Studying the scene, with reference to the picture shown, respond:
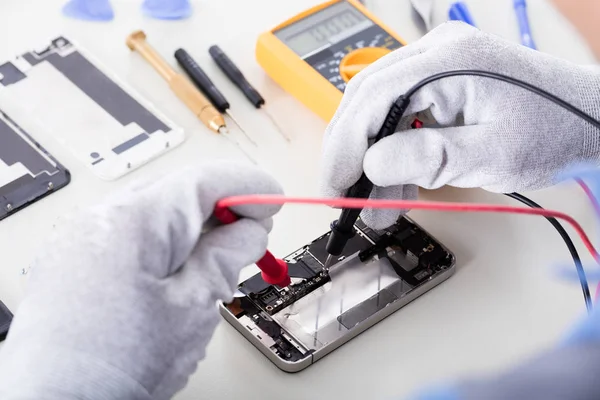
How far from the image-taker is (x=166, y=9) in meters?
1.01

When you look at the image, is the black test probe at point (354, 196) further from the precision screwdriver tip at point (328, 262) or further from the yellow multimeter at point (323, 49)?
the yellow multimeter at point (323, 49)

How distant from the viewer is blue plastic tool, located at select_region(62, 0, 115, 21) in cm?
100

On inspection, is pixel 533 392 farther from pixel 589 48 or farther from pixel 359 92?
pixel 589 48

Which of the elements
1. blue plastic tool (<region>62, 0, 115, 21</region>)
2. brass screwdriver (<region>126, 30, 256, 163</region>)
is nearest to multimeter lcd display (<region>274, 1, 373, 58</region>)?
brass screwdriver (<region>126, 30, 256, 163</region>)

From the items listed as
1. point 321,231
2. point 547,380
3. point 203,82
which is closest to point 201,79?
point 203,82

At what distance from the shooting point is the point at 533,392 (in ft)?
1.10

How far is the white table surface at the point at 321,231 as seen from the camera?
0.70 meters

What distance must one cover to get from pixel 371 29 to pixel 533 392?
0.67m

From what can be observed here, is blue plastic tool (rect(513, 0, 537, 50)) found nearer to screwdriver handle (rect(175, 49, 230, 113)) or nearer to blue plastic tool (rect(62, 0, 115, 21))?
screwdriver handle (rect(175, 49, 230, 113))

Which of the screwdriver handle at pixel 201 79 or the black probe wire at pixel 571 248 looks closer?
the black probe wire at pixel 571 248

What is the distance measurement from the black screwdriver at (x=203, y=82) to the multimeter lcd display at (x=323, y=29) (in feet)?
0.32

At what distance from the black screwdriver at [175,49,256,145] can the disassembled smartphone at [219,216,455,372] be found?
0.19 meters

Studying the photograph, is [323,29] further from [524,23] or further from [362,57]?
[524,23]

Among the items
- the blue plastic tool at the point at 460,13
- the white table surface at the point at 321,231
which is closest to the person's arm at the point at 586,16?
the white table surface at the point at 321,231
